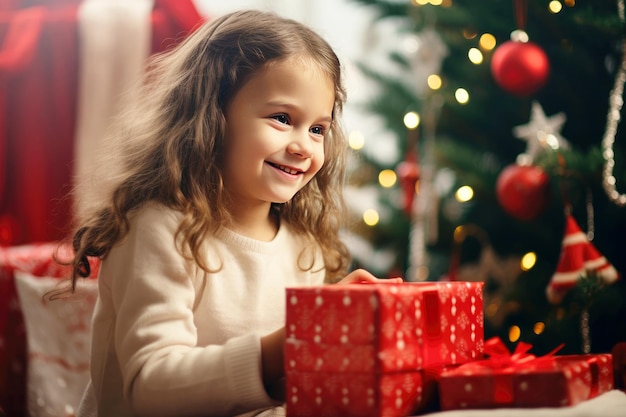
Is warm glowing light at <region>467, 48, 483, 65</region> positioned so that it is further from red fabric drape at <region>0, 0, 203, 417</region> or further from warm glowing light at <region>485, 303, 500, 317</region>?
red fabric drape at <region>0, 0, 203, 417</region>

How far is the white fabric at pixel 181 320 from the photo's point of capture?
0.96m

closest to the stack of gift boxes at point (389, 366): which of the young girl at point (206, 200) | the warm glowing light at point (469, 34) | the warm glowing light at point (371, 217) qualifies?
the young girl at point (206, 200)

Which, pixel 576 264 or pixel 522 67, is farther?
pixel 522 67

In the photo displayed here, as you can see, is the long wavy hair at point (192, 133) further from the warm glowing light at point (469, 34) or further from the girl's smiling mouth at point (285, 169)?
the warm glowing light at point (469, 34)

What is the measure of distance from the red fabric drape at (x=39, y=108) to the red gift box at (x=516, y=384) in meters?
1.37

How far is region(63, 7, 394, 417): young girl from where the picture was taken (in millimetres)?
1050

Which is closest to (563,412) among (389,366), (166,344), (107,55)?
(389,366)

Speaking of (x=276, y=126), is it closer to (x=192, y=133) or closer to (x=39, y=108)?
(x=192, y=133)

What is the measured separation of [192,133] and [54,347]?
79 centimetres

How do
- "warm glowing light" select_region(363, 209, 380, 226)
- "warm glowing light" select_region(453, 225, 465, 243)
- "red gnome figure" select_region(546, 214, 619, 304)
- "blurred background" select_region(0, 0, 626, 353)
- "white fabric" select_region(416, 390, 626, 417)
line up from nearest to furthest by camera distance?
"white fabric" select_region(416, 390, 626, 417) → "red gnome figure" select_region(546, 214, 619, 304) → "blurred background" select_region(0, 0, 626, 353) → "warm glowing light" select_region(453, 225, 465, 243) → "warm glowing light" select_region(363, 209, 380, 226)

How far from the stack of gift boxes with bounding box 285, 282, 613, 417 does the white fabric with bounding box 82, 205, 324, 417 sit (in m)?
0.10

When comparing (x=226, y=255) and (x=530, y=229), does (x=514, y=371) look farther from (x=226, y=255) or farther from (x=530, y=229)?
(x=530, y=229)

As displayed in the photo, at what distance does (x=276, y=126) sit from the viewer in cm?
111

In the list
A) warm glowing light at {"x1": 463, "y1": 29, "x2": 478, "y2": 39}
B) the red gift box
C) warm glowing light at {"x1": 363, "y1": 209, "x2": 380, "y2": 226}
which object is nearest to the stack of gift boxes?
the red gift box
